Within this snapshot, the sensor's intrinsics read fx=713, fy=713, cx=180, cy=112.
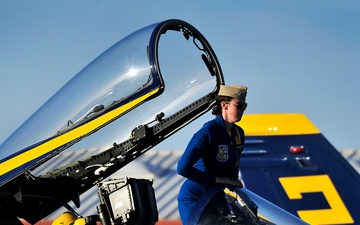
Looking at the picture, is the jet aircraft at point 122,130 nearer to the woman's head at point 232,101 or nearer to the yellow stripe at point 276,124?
the woman's head at point 232,101

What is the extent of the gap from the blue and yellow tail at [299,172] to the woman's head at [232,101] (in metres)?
5.40

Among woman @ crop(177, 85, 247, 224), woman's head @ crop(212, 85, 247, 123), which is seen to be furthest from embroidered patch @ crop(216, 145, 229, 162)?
woman's head @ crop(212, 85, 247, 123)

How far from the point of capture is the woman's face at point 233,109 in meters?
5.02

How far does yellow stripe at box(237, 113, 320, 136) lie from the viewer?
11.7 m

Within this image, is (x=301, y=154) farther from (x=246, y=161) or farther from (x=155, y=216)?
(x=155, y=216)

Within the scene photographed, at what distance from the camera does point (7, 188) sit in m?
5.04

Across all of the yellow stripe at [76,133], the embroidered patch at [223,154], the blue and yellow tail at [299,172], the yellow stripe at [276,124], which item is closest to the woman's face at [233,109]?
the embroidered patch at [223,154]

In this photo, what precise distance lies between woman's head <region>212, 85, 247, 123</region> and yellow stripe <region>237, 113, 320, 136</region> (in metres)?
6.47

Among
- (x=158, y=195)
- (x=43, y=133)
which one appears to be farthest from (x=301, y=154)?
(x=43, y=133)

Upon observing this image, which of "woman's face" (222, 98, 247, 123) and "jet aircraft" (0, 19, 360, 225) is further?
"woman's face" (222, 98, 247, 123)

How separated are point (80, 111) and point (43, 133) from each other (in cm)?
31

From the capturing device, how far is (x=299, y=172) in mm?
11133

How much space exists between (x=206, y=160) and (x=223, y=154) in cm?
15

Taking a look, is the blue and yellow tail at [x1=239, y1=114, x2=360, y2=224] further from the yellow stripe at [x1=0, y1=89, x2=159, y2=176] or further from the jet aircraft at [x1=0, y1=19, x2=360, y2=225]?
the yellow stripe at [x1=0, y1=89, x2=159, y2=176]
